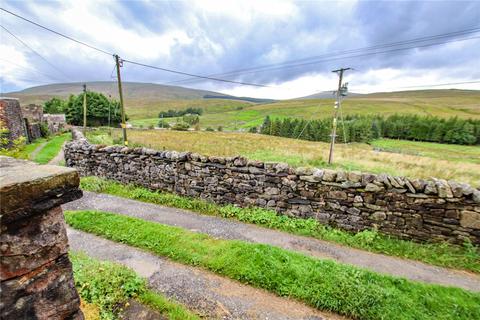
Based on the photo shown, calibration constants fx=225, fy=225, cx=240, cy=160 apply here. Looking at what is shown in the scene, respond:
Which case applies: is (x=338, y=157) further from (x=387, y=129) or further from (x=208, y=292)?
(x=387, y=129)

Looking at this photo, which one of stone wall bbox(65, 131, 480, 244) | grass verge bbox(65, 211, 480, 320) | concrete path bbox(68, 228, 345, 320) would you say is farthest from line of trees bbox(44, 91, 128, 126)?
concrete path bbox(68, 228, 345, 320)

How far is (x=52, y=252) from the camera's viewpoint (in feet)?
4.80

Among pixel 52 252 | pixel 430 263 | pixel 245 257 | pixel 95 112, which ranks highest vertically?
pixel 95 112

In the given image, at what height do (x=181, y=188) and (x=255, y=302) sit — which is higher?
(x=181, y=188)

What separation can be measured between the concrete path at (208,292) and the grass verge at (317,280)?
131 mm

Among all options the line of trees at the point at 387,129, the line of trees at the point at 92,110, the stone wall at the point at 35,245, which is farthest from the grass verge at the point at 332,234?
the line of trees at the point at 387,129

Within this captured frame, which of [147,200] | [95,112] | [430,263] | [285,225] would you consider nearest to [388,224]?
[430,263]

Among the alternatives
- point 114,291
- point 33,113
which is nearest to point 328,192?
point 114,291

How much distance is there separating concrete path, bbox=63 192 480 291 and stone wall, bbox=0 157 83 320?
13.3ft

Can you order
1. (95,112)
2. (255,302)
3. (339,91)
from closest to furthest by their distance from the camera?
(255,302) → (339,91) → (95,112)

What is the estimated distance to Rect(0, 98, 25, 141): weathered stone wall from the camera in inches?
720

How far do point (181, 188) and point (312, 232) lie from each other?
441 cm

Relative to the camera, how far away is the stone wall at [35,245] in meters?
1.24

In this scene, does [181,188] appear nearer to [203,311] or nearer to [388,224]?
[203,311]
